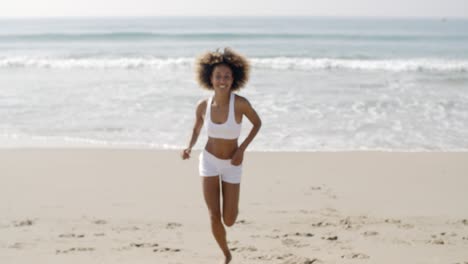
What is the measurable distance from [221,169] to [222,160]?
0.25 feet

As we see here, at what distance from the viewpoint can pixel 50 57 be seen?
26.0 m

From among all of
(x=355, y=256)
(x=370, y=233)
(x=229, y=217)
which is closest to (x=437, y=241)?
(x=370, y=233)

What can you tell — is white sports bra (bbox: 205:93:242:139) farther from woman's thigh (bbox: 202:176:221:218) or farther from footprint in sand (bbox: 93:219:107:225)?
footprint in sand (bbox: 93:219:107:225)

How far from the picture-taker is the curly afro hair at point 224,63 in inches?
154

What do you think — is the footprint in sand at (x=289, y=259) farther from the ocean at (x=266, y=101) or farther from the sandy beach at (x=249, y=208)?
the ocean at (x=266, y=101)

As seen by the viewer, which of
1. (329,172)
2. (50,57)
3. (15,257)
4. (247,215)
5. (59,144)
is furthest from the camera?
(50,57)

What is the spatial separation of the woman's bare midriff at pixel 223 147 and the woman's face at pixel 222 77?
0.40m

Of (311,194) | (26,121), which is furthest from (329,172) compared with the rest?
(26,121)

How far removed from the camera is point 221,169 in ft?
12.9

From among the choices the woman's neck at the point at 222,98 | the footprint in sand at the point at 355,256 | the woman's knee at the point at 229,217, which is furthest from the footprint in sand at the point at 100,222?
the footprint in sand at the point at 355,256

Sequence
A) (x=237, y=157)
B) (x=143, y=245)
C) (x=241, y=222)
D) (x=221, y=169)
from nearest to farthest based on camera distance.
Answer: (x=237, y=157) → (x=221, y=169) → (x=143, y=245) → (x=241, y=222)

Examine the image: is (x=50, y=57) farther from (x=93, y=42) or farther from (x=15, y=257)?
(x=15, y=257)

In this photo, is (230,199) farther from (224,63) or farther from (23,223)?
(23,223)

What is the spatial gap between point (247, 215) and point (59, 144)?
171 inches
